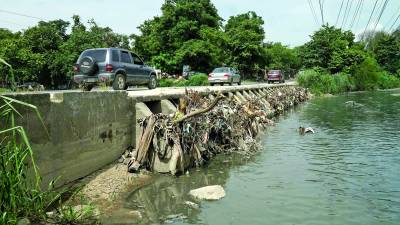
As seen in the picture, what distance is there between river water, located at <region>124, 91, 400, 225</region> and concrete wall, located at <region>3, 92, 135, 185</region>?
1367 mm

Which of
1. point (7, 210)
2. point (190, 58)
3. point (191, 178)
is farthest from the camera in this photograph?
point (190, 58)

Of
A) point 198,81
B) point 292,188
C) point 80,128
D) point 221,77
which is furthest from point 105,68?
point 198,81

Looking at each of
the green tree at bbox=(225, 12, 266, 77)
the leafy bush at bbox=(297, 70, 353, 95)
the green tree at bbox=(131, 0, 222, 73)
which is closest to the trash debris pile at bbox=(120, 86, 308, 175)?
the green tree at bbox=(131, 0, 222, 73)

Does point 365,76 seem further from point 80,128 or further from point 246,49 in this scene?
point 80,128

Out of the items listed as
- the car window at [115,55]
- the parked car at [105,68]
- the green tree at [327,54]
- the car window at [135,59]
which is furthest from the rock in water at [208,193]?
the green tree at [327,54]

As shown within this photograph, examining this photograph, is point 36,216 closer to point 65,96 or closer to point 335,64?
point 65,96

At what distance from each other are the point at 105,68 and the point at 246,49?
4247 cm

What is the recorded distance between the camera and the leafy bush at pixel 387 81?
66500 millimetres

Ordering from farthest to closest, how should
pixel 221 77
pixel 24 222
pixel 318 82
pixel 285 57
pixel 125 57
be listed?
pixel 285 57, pixel 318 82, pixel 221 77, pixel 125 57, pixel 24 222

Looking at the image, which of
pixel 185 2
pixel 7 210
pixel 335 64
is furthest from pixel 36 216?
pixel 335 64

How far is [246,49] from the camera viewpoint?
2234 inches

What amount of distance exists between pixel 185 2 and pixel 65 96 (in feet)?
151

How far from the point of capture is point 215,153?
1259 centimetres

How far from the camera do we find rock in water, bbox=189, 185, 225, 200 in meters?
8.44
